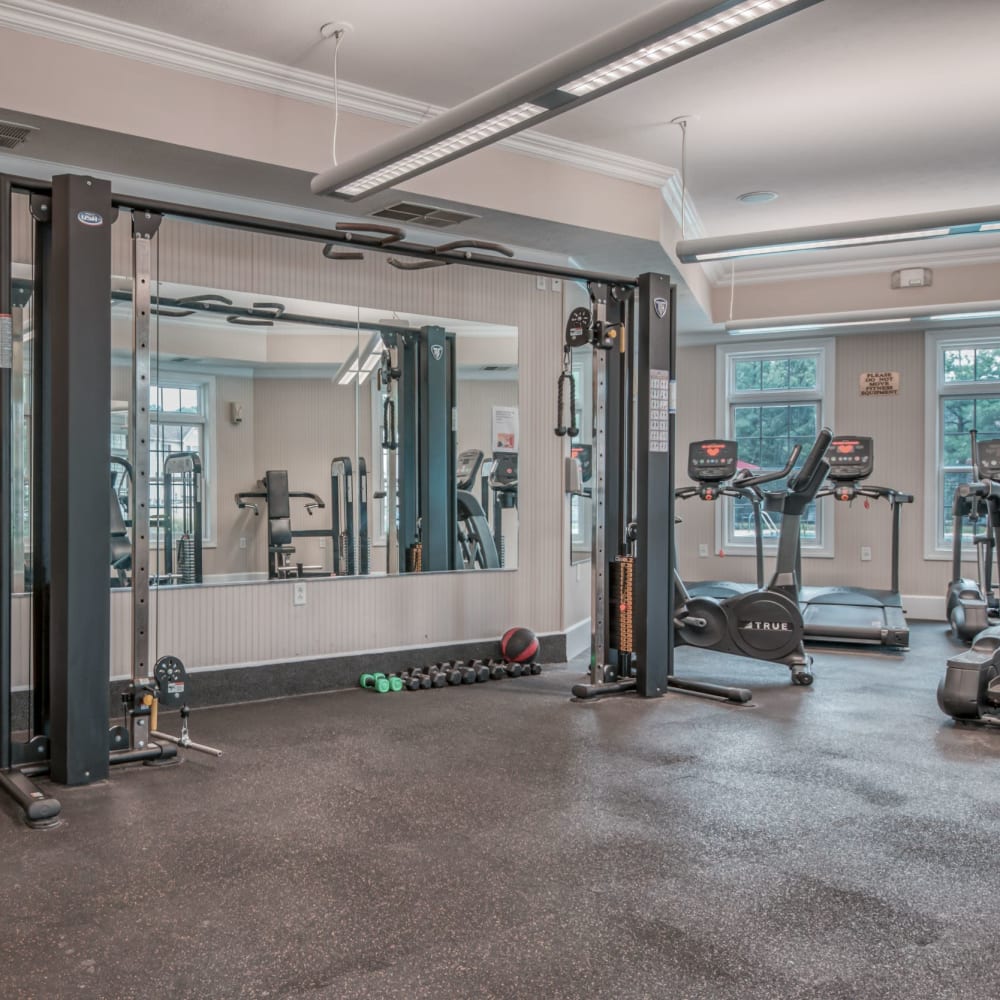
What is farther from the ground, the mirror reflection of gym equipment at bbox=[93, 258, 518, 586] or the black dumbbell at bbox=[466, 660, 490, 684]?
the mirror reflection of gym equipment at bbox=[93, 258, 518, 586]

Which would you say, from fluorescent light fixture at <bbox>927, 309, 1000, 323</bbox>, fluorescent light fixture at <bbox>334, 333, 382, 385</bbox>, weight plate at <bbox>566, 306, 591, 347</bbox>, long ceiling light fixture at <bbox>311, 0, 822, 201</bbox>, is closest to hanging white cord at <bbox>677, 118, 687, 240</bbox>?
weight plate at <bbox>566, 306, 591, 347</bbox>

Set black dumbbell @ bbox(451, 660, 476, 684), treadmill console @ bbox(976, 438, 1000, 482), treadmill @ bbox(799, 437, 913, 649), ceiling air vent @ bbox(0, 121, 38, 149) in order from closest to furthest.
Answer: ceiling air vent @ bbox(0, 121, 38, 149) → black dumbbell @ bbox(451, 660, 476, 684) → treadmill @ bbox(799, 437, 913, 649) → treadmill console @ bbox(976, 438, 1000, 482)

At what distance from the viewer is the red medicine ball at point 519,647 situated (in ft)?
18.5

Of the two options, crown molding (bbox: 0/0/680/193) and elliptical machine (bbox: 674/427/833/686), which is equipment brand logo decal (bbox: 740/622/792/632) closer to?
elliptical machine (bbox: 674/427/833/686)

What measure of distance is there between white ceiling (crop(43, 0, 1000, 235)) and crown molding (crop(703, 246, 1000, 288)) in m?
1.73

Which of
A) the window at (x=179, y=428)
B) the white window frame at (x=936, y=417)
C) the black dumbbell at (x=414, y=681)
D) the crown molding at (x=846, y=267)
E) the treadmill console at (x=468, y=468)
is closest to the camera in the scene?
the window at (x=179, y=428)

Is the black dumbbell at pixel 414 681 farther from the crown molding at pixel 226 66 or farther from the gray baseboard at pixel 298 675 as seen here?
the crown molding at pixel 226 66

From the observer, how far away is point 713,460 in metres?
6.37

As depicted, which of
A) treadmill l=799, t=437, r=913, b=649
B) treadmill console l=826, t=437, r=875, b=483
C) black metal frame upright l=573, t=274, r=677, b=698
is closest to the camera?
black metal frame upright l=573, t=274, r=677, b=698

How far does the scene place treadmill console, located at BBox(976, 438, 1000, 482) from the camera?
6965 mm

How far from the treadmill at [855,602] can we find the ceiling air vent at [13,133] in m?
5.39

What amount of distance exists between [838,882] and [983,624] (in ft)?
16.0

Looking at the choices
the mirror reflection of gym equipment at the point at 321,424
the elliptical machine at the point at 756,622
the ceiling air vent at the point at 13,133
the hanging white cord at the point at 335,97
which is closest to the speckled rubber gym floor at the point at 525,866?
the elliptical machine at the point at 756,622

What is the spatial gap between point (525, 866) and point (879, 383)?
23.5 ft
